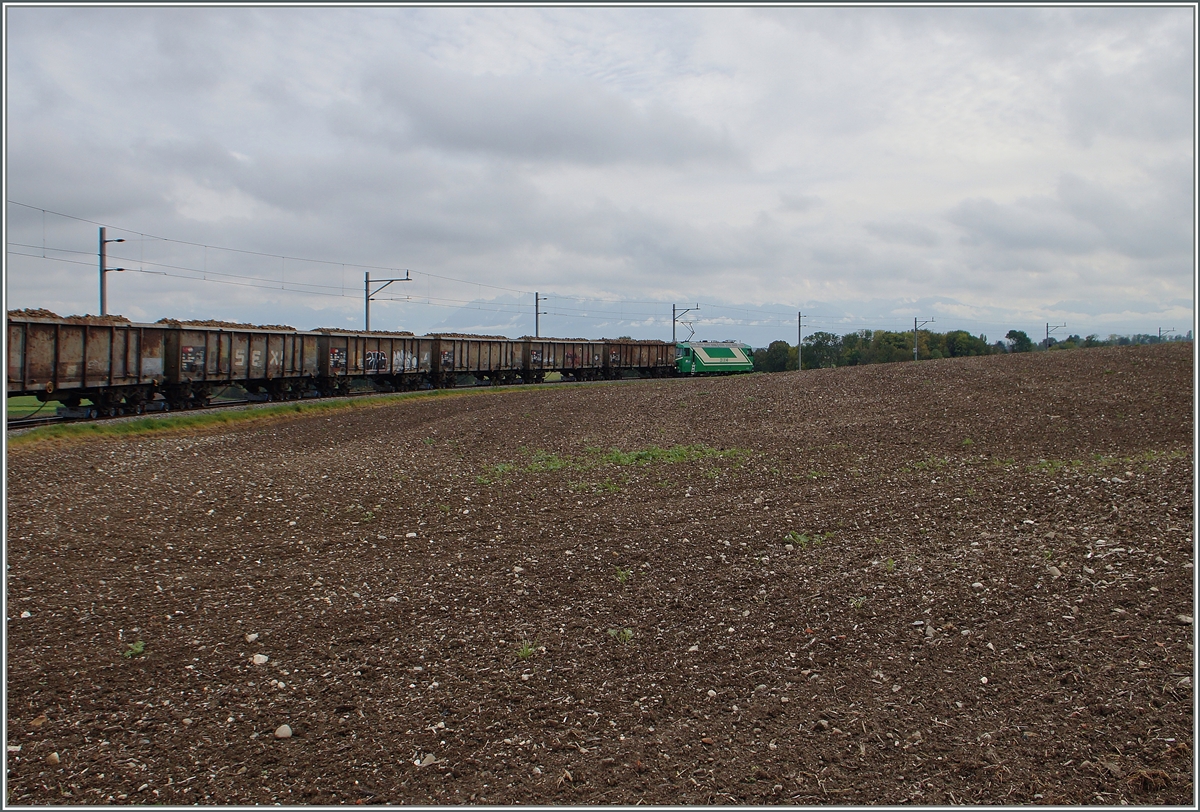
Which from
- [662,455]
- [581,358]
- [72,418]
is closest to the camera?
[662,455]

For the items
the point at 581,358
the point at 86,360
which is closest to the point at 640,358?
the point at 581,358

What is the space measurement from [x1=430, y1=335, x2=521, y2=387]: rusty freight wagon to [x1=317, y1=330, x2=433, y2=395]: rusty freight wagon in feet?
1.79

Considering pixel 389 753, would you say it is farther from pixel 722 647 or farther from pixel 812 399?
pixel 812 399

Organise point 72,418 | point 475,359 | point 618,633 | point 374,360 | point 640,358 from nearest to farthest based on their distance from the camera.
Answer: point 618,633 < point 72,418 < point 374,360 < point 475,359 < point 640,358

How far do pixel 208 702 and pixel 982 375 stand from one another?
21096mm

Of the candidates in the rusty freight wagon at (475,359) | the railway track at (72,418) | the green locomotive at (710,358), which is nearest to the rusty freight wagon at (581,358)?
the rusty freight wagon at (475,359)

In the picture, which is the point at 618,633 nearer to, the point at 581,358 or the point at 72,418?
the point at 72,418

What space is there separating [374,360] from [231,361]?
26.1 feet

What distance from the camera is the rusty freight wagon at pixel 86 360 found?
16766mm

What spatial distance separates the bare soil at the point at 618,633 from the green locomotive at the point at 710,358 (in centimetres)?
4130

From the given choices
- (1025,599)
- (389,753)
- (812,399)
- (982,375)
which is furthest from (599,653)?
(982,375)

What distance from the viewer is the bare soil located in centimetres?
407

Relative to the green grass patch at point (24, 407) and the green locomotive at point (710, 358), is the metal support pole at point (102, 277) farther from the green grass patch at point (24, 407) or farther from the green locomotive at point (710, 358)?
the green locomotive at point (710, 358)

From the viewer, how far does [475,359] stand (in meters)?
37.8
